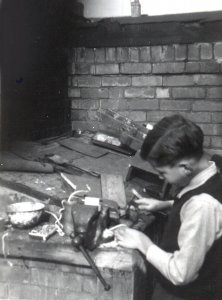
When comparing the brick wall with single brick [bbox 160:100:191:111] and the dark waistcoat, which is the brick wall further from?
the dark waistcoat

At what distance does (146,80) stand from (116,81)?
318mm

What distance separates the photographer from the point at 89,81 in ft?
14.3

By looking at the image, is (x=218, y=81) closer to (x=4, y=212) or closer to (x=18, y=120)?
(x=18, y=120)

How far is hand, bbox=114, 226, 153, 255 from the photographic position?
216 cm

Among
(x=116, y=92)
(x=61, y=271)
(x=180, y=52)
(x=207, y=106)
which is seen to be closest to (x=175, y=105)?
(x=207, y=106)

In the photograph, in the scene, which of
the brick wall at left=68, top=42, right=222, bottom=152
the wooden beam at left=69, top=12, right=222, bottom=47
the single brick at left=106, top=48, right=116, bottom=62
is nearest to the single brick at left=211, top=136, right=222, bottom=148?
the brick wall at left=68, top=42, right=222, bottom=152

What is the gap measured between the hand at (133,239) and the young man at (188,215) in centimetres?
2

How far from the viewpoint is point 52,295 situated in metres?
2.50

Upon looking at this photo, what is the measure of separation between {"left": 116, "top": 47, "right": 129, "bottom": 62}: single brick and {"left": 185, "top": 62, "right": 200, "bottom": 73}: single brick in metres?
0.62

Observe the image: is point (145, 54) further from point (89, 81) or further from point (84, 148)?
point (84, 148)

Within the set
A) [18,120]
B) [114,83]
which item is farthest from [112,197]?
[114,83]

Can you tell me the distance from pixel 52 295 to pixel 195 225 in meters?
1.13

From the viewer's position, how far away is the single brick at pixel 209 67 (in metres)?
3.94

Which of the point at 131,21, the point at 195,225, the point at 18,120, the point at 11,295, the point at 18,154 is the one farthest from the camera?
the point at 131,21
